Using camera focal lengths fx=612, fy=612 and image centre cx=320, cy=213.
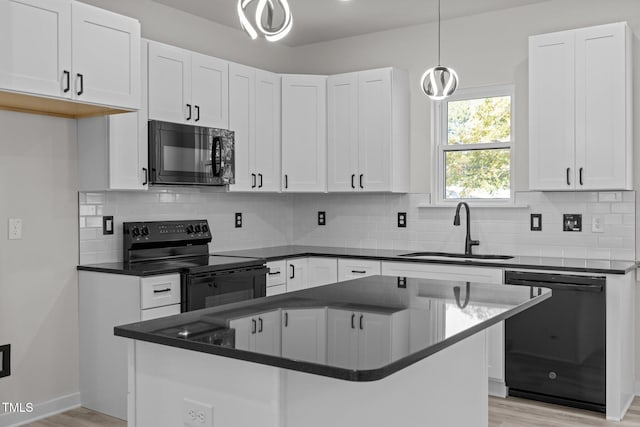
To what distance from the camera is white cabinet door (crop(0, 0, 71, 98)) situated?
3021 millimetres

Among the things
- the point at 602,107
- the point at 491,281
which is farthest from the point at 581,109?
the point at 491,281

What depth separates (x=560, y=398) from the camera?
3.91 m

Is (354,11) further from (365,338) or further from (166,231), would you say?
(365,338)

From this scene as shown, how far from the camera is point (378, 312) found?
85.1 inches

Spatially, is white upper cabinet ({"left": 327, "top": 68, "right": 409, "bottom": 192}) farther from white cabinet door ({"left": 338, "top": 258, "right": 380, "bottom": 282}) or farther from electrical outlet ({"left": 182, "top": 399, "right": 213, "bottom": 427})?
electrical outlet ({"left": 182, "top": 399, "right": 213, "bottom": 427})

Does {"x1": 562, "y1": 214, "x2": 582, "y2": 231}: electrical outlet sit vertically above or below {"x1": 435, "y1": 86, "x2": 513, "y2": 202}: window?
below

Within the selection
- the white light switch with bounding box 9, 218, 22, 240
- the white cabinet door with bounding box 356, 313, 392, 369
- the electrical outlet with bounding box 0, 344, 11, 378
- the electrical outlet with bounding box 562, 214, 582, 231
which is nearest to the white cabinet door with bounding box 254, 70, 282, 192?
the white light switch with bounding box 9, 218, 22, 240

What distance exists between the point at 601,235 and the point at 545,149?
74 cm

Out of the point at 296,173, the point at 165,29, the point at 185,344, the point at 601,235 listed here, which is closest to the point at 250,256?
the point at 296,173

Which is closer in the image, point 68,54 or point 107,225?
point 68,54

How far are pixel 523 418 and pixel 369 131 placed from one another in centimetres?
244

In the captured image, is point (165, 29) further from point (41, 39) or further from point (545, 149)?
point (545, 149)

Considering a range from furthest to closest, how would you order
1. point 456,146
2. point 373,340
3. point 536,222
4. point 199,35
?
point 456,146, point 199,35, point 536,222, point 373,340

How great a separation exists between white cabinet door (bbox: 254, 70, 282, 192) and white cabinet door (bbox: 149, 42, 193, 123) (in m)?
Answer: 0.77
